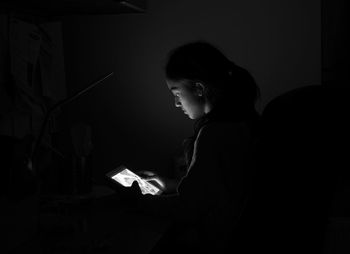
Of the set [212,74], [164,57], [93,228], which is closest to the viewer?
[93,228]

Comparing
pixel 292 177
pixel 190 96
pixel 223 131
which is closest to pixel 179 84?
pixel 190 96

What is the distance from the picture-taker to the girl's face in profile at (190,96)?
1509 mm

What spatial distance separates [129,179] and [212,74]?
446mm

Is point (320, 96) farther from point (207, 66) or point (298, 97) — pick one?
point (207, 66)

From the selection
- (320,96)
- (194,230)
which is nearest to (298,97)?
(320,96)

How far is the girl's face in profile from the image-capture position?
151 cm

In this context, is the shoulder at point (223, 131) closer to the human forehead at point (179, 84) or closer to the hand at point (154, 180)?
the human forehead at point (179, 84)

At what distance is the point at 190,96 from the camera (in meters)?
1.53

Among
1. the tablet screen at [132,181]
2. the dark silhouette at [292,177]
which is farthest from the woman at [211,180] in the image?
the dark silhouette at [292,177]

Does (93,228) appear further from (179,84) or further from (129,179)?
(179,84)

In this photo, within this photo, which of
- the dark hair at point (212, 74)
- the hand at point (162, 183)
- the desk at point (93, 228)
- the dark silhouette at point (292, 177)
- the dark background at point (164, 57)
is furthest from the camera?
the dark background at point (164, 57)

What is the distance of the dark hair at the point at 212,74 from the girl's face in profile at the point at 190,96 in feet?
0.06

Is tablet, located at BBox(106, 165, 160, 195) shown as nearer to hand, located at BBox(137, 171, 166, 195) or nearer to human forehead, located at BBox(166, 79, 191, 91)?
hand, located at BBox(137, 171, 166, 195)

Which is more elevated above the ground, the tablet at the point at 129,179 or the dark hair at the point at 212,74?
the dark hair at the point at 212,74
